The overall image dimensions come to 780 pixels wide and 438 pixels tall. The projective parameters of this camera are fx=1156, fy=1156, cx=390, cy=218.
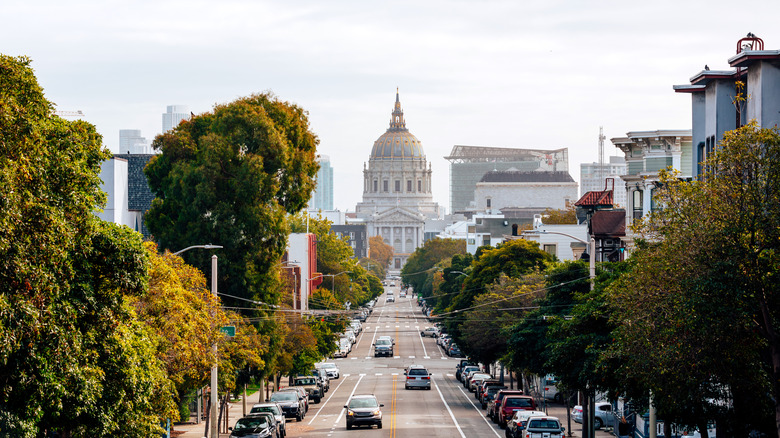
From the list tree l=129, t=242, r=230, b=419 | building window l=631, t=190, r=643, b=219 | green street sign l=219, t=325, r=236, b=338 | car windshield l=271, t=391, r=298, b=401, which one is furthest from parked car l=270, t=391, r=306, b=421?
building window l=631, t=190, r=643, b=219

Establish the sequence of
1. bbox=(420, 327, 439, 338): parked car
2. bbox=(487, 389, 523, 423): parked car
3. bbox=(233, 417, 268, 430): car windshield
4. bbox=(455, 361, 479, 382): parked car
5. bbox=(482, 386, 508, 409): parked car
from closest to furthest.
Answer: bbox=(233, 417, 268, 430): car windshield → bbox=(487, 389, 523, 423): parked car → bbox=(482, 386, 508, 409): parked car → bbox=(455, 361, 479, 382): parked car → bbox=(420, 327, 439, 338): parked car

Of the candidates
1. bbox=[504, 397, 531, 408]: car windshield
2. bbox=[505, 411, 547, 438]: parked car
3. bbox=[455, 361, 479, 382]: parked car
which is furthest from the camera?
bbox=[455, 361, 479, 382]: parked car

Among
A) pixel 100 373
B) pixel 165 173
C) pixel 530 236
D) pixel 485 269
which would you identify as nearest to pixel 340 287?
pixel 530 236

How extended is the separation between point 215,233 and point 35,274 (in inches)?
1111

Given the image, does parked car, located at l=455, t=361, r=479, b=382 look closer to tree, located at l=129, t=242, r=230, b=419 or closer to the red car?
the red car

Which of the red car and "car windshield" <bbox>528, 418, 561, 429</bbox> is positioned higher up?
"car windshield" <bbox>528, 418, 561, 429</bbox>

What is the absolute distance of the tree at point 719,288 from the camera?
2098 cm

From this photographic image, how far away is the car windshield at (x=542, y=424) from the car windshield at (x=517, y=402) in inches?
344

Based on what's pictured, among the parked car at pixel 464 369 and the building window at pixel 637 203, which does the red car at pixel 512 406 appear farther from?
the parked car at pixel 464 369

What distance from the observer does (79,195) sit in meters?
20.7

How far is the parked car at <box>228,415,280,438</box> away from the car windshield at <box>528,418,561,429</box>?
8.32 metres

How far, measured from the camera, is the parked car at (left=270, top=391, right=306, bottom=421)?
49500mm

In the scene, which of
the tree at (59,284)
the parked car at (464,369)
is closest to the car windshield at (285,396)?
the parked car at (464,369)

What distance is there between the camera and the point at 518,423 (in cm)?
3906
